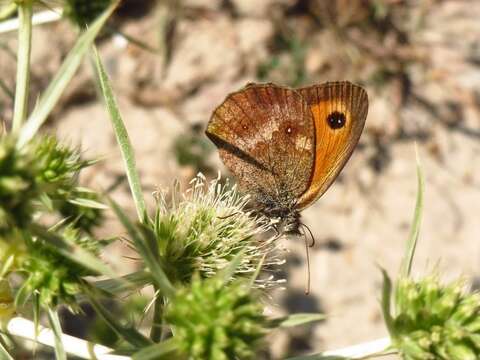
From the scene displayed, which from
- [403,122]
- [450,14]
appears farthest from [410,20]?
[403,122]

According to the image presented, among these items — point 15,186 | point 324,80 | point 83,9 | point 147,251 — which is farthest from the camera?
point 324,80

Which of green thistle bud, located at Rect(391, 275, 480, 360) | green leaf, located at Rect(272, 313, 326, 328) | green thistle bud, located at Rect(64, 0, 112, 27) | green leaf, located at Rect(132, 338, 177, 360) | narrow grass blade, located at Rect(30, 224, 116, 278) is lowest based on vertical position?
green thistle bud, located at Rect(391, 275, 480, 360)

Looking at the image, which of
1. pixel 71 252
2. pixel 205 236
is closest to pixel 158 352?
pixel 71 252

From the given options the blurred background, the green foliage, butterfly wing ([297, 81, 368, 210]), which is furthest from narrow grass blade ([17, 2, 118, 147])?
the green foliage

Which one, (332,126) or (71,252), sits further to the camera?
(332,126)

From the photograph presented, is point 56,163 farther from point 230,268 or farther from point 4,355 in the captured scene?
point 230,268

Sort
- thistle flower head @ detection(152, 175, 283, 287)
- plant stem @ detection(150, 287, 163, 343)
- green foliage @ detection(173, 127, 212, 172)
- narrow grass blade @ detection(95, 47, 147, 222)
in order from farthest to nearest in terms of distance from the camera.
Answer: green foliage @ detection(173, 127, 212, 172)
thistle flower head @ detection(152, 175, 283, 287)
plant stem @ detection(150, 287, 163, 343)
narrow grass blade @ detection(95, 47, 147, 222)

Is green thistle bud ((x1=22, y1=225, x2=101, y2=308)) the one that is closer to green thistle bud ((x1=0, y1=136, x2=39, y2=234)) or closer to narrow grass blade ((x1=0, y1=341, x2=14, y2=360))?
narrow grass blade ((x1=0, y1=341, x2=14, y2=360))
